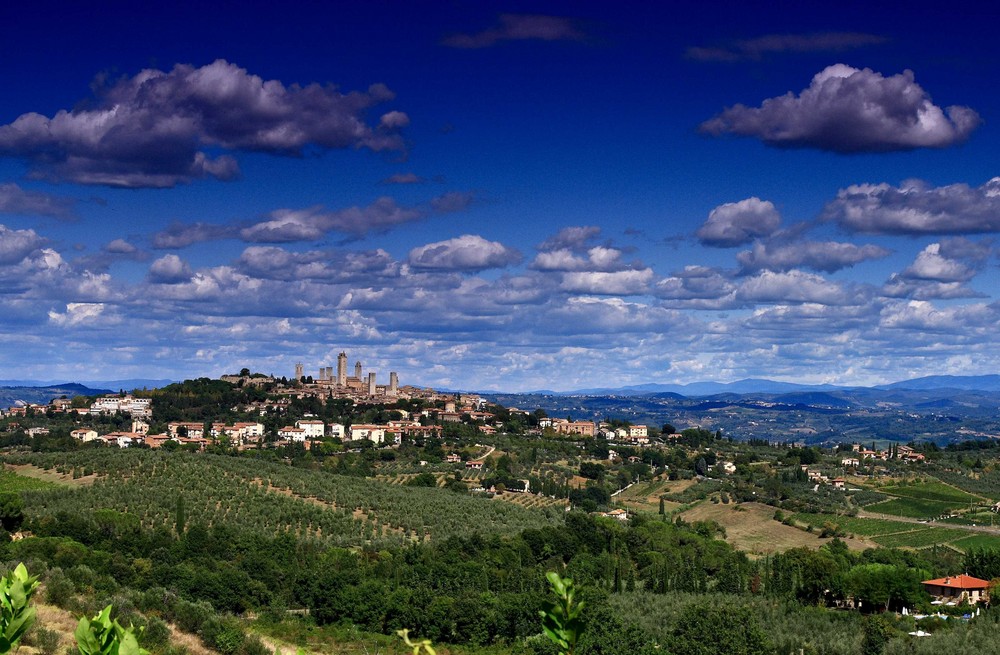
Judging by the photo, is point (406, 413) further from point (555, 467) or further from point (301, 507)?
point (301, 507)

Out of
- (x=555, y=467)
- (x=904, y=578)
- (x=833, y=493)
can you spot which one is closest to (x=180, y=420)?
(x=555, y=467)

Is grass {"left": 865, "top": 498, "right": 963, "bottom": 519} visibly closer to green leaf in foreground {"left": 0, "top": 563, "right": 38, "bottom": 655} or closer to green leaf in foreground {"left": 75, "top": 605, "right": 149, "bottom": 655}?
green leaf in foreground {"left": 75, "top": 605, "right": 149, "bottom": 655}

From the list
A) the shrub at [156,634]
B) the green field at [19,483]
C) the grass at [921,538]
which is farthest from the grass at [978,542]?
the green field at [19,483]

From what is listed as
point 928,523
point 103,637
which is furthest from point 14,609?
point 928,523

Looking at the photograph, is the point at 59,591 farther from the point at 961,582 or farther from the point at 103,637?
the point at 961,582

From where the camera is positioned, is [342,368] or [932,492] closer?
[932,492]

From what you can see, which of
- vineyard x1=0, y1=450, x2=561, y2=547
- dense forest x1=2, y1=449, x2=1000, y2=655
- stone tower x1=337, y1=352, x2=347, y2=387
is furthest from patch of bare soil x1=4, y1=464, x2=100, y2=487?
stone tower x1=337, y1=352, x2=347, y2=387

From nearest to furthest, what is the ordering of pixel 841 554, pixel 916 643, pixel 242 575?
pixel 916 643 < pixel 242 575 < pixel 841 554
